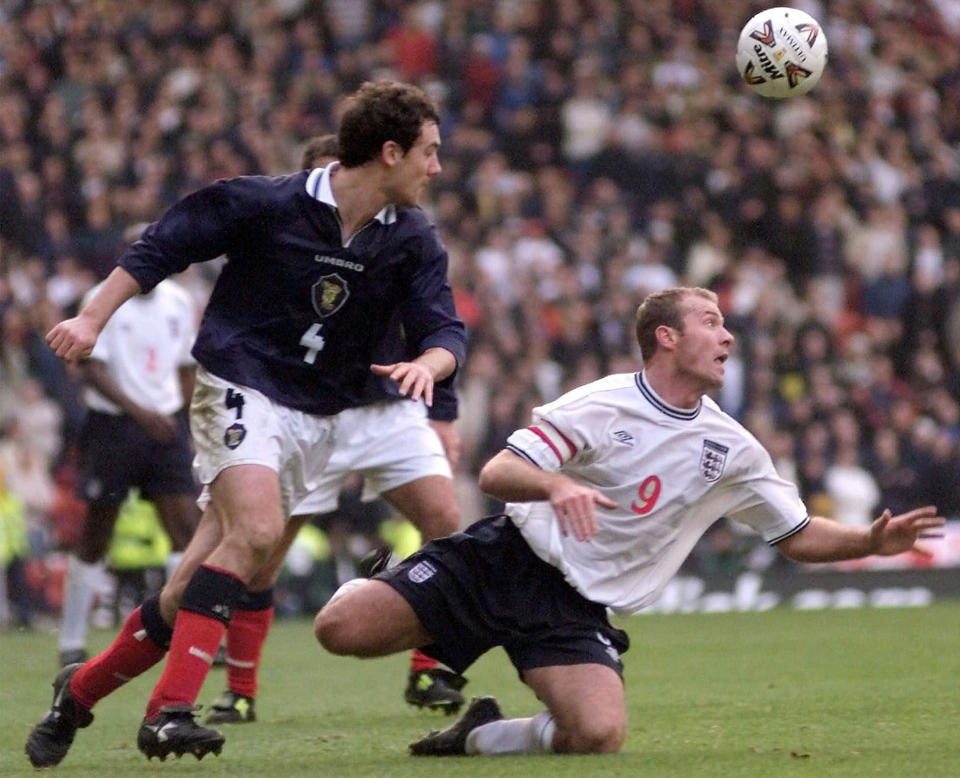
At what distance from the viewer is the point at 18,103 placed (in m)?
18.1

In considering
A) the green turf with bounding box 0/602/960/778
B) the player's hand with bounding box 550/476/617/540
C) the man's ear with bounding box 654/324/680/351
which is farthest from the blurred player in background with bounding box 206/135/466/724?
the player's hand with bounding box 550/476/617/540

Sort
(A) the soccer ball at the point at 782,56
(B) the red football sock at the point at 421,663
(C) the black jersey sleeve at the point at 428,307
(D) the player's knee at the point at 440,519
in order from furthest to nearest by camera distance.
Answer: (A) the soccer ball at the point at 782,56 < (B) the red football sock at the point at 421,663 < (D) the player's knee at the point at 440,519 < (C) the black jersey sleeve at the point at 428,307

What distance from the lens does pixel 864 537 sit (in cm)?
614

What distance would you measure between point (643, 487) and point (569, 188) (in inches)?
493

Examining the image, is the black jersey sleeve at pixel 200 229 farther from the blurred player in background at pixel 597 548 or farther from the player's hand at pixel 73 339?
the blurred player in background at pixel 597 548

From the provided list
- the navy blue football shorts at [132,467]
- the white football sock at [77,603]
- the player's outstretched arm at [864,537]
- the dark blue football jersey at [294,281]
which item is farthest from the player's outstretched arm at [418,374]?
the white football sock at [77,603]

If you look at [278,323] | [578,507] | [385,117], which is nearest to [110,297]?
[278,323]

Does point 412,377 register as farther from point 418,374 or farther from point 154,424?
point 154,424

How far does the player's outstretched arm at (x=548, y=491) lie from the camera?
543cm

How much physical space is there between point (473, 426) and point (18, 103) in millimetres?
5666

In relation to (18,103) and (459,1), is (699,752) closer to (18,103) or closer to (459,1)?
(18,103)

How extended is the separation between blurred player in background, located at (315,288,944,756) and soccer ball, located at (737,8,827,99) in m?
2.41

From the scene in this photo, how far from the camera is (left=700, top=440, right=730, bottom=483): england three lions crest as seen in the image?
6.30m

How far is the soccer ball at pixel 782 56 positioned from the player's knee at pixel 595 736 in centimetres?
357
